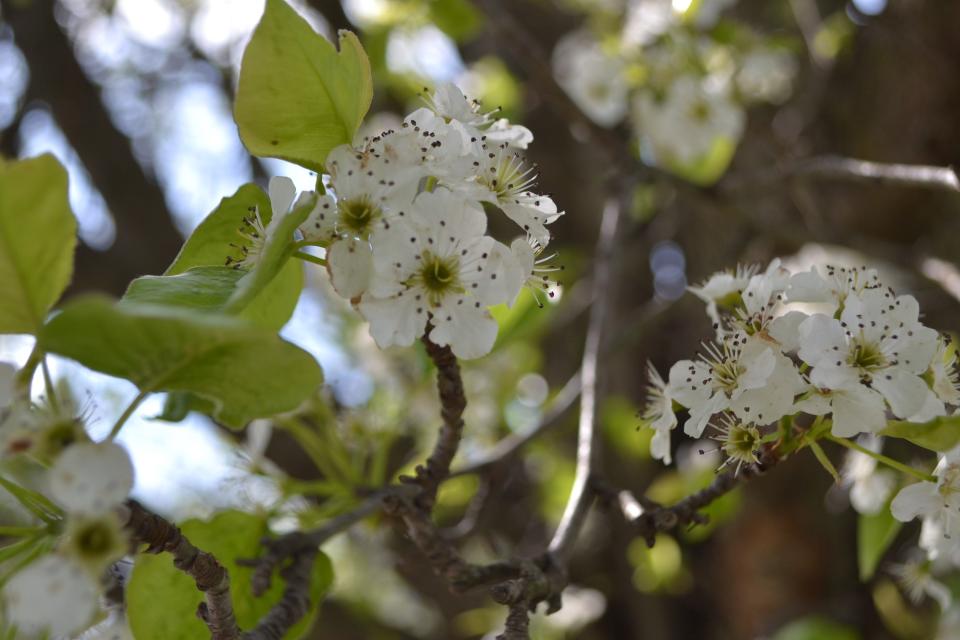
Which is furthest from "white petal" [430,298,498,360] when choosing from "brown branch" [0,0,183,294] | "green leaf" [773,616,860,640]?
"brown branch" [0,0,183,294]

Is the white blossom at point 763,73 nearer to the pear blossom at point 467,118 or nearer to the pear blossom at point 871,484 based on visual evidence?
the pear blossom at point 871,484

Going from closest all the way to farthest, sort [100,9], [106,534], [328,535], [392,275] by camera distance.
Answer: [106,534], [392,275], [328,535], [100,9]

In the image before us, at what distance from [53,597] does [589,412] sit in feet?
2.55

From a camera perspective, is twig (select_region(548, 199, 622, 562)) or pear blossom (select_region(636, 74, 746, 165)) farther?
pear blossom (select_region(636, 74, 746, 165))

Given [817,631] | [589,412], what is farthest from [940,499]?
[817,631]

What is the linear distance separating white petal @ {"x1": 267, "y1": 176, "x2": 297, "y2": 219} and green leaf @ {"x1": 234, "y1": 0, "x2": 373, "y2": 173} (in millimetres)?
22

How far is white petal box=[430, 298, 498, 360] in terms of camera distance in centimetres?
80

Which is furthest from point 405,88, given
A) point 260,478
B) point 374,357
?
point 260,478

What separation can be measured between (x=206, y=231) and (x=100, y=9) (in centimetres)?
228

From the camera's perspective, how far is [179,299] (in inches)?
26.9

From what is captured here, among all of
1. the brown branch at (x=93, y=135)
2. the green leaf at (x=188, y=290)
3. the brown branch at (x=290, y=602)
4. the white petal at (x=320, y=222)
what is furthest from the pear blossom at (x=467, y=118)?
the brown branch at (x=93, y=135)

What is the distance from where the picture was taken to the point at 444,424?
0.95 m

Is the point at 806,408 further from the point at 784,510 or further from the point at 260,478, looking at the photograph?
the point at 784,510

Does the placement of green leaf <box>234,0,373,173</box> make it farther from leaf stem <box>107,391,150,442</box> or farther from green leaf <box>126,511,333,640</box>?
green leaf <box>126,511,333,640</box>
